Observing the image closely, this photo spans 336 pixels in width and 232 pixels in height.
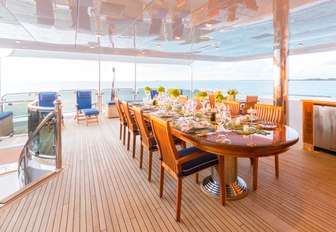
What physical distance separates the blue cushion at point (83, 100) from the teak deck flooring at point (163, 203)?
4.12 meters

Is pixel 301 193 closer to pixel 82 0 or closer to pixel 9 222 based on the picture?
pixel 9 222

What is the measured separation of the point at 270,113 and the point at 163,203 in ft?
6.57

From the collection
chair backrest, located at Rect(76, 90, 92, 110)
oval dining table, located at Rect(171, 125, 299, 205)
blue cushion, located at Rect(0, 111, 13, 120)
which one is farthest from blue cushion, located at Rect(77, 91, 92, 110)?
oval dining table, located at Rect(171, 125, 299, 205)

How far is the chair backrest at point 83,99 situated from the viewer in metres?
6.81

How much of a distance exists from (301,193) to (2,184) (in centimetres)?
541

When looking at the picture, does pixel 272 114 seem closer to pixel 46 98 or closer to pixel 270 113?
pixel 270 113

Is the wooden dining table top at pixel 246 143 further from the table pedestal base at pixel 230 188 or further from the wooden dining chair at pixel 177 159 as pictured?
the table pedestal base at pixel 230 188

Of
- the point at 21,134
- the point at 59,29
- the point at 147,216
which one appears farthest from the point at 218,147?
the point at 21,134

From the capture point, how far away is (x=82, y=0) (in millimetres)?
2934

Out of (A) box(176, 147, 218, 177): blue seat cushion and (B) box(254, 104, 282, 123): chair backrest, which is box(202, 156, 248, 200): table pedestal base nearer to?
(A) box(176, 147, 218, 177): blue seat cushion

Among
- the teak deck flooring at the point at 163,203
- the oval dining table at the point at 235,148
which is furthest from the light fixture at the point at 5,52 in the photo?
the oval dining table at the point at 235,148

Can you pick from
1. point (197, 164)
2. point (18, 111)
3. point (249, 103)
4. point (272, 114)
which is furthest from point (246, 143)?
point (18, 111)

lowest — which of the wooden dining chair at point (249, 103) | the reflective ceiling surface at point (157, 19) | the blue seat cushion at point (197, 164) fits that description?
the blue seat cushion at point (197, 164)

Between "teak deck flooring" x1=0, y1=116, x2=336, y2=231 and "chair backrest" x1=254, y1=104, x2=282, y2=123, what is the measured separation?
0.80 metres
